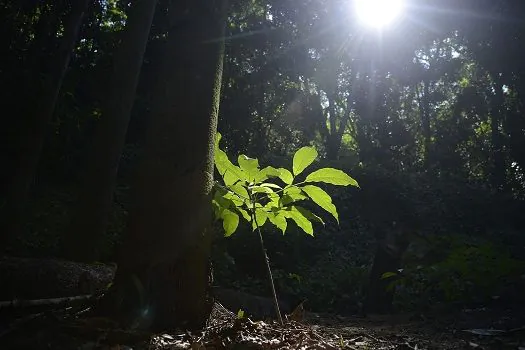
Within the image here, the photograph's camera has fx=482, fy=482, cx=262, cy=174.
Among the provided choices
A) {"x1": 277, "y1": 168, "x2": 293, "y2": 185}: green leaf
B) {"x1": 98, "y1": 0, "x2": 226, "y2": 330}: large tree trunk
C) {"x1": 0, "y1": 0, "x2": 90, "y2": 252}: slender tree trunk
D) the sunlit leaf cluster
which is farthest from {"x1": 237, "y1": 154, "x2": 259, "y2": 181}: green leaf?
{"x1": 0, "y1": 0, "x2": 90, "y2": 252}: slender tree trunk

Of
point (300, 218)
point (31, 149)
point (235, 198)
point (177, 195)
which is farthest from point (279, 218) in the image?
point (31, 149)

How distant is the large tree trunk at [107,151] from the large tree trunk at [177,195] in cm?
486

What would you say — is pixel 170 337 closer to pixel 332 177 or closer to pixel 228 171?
pixel 228 171

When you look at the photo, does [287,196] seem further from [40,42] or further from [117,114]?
[40,42]

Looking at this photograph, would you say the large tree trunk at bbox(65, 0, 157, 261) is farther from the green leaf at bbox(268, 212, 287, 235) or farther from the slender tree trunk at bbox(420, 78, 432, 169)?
the slender tree trunk at bbox(420, 78, 432, 169)

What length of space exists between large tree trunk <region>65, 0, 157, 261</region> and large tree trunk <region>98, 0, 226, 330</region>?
4.86 m

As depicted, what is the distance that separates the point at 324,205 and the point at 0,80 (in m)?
10.5

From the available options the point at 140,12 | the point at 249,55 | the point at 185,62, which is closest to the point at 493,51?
the point at 249,55

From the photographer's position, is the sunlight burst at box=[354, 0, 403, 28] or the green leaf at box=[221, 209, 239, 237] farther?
the sunlight burst at box=[354, 0, 403, 28]

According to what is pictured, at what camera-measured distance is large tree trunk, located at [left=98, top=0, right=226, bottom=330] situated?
6.32 feet

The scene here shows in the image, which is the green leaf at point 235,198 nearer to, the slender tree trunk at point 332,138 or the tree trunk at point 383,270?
the tree trunk at point 383,270

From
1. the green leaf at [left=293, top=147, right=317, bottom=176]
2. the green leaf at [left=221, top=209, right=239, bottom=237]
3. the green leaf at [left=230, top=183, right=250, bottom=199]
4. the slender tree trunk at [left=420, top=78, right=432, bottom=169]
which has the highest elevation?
the slender tree trunk at [left=420, top=78, right=432, bottom=169]

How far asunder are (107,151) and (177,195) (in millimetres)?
5232

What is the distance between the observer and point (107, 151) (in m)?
6.88
